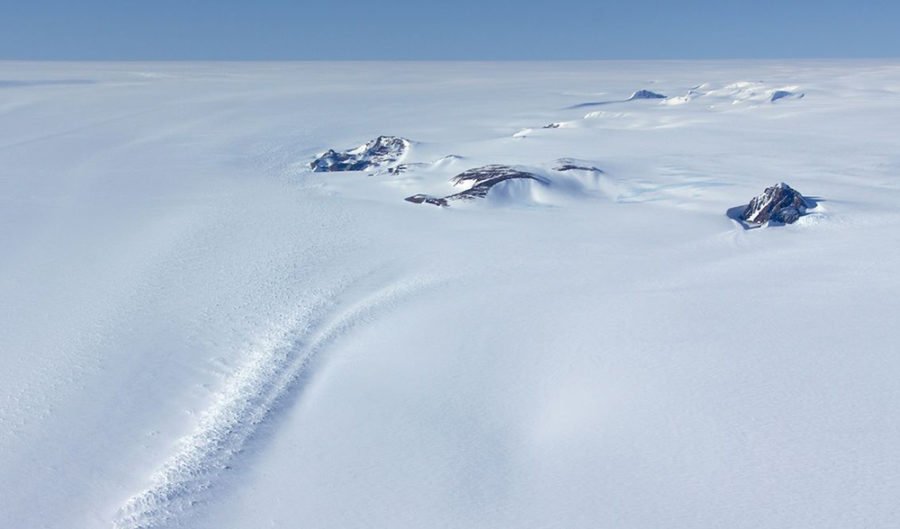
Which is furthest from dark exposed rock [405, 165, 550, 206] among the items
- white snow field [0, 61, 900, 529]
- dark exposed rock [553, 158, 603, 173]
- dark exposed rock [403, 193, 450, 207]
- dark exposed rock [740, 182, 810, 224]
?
dark exposed rock [740, 182, 810, 224]

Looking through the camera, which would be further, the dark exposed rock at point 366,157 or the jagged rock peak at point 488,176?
the dark exposed rock at point 366,157

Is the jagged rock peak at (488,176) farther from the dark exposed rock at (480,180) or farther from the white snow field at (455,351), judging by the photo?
the white snow field at (455,351)

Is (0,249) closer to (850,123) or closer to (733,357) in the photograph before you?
(733,357)

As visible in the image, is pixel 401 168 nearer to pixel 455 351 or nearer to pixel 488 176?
pixel 488 176

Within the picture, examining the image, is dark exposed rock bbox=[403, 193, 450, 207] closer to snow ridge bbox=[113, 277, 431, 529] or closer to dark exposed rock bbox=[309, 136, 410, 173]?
dark exposed rock bbox=[309, 136, 410, 173]

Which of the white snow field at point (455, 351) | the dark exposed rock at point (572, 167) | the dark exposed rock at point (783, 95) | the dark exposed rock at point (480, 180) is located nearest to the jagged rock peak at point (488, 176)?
the dark exposed rock at point (480, 180)

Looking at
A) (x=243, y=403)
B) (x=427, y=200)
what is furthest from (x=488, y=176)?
(x=243, y=403)
